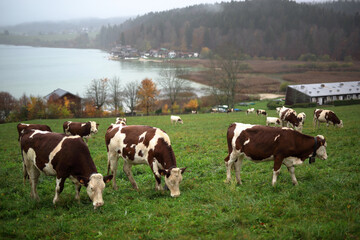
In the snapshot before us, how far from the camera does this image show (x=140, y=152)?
7723mm

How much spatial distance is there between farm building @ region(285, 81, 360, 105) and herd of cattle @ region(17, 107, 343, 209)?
45229 mm

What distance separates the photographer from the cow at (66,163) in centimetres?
642

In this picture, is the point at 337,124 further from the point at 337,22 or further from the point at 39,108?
the point at 337,22

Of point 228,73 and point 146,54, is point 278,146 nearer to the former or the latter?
point 228,73

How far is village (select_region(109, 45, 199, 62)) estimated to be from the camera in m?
128

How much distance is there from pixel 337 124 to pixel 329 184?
40.5ft

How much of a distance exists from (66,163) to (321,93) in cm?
5403

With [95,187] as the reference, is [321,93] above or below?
below

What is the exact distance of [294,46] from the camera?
109688 mm

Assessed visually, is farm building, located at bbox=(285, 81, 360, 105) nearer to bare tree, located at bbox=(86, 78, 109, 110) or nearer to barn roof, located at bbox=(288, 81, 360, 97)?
barn roof, located at bbox=(288, 81, 360, 97)

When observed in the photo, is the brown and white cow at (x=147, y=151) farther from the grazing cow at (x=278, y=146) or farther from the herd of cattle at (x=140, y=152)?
the grazing cow at (x=278, y=146)

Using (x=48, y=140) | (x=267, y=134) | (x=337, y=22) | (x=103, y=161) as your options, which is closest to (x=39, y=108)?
(x=103, y=161)

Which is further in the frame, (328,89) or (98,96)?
(98,96)

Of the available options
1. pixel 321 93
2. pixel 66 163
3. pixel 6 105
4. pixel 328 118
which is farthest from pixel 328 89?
pixel 6 105
